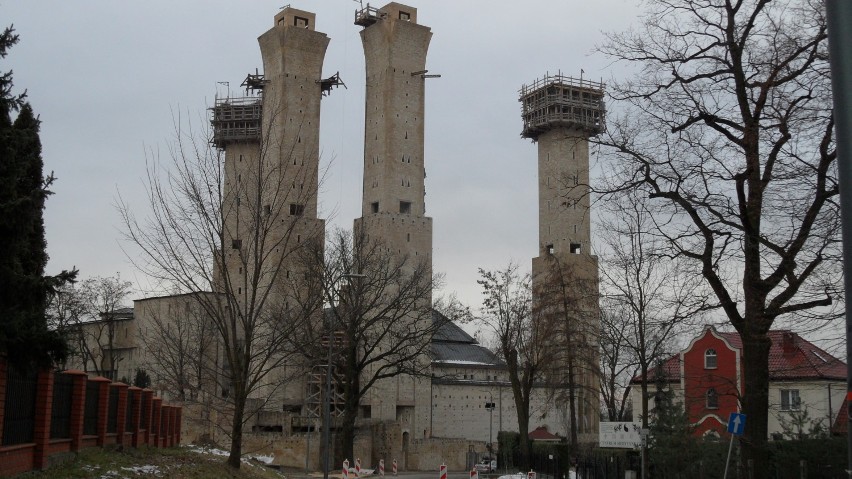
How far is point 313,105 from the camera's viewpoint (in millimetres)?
83875

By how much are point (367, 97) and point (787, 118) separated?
6721cm

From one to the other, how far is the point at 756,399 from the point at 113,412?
15044 millimetres

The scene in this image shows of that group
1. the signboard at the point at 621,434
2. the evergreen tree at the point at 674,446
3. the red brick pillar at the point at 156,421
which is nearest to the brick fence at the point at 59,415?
the red brick pillar at the point at 156,421

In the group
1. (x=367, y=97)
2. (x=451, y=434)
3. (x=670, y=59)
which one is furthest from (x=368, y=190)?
(x=670, y=59)

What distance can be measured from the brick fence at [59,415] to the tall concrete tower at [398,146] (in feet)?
169

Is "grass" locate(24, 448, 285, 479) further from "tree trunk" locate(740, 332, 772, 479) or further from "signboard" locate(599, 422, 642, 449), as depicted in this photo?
"tree trunk" locate(740, 332, 772, 479)

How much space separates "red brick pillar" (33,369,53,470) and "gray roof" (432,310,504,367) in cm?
7248

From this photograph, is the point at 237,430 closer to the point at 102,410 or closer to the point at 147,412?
the point at 102,410

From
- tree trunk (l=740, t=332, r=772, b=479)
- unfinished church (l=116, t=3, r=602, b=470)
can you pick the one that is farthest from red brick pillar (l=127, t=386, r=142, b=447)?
unfinished church (l=116, t=3, r=602, b=470)

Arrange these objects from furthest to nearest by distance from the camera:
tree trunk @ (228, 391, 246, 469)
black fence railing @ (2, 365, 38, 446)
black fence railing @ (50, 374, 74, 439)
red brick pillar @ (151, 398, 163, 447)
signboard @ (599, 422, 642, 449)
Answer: red brick pillar @ (151, 398, 163, 447), signboard @ (599, 422, 642, 449), tree trunk @ (228, 391, 246, 469), black fence railing @ (50, 374, 74, 439), black fence railing @ (2, 365, 38, 446)

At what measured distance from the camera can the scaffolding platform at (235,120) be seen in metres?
92.2

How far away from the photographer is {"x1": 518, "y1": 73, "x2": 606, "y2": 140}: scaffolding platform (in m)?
92.3

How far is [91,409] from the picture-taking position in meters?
20.9

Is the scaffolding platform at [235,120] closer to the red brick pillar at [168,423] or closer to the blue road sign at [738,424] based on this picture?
the red brick pillar at [168,423]
